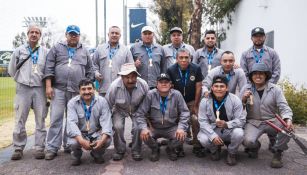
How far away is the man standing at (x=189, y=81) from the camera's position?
655 cm

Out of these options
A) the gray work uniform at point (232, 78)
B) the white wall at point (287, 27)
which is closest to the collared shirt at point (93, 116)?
the gray work uniform at point (232, 78)

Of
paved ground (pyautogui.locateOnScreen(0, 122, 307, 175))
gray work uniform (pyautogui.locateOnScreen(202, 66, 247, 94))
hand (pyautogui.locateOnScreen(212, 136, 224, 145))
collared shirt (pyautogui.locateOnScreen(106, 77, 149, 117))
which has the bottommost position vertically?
paved ground (pyautogui.locateOnScreen(0, 122, 307, 175))

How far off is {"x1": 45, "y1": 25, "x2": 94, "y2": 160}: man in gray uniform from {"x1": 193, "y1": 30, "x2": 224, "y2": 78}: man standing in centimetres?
220

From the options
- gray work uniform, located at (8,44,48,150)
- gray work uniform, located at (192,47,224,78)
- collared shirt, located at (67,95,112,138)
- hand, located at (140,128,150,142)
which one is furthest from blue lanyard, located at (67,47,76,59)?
gray work uniform, located at (192,47,224,78)

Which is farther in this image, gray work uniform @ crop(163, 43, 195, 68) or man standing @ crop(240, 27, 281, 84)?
gray work uniform @ crop(163, 43, 195, 68)

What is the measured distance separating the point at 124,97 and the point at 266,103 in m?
2.30

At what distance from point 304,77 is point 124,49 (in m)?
5.20

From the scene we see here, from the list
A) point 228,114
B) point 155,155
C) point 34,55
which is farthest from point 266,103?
point 34,55

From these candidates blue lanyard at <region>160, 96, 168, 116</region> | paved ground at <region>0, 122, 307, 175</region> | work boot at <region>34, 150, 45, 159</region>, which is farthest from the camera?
blue lanyard at <region>160, 96, 168, 116</region>

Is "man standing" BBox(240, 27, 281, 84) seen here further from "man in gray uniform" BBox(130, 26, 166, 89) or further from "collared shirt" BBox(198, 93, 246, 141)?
"man in gray uniform" BBox(130, 26, 166, 89)

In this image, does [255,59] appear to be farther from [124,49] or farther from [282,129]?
[124,49]

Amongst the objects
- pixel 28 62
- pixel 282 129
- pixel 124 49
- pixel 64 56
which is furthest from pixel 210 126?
pixel 28 62

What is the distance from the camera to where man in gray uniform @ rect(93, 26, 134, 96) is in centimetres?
711

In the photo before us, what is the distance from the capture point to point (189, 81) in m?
6.66
